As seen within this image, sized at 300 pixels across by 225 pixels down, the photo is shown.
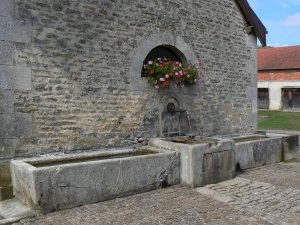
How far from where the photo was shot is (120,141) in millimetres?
7285

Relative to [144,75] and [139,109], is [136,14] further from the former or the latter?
[139,109]

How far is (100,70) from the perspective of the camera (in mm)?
6875

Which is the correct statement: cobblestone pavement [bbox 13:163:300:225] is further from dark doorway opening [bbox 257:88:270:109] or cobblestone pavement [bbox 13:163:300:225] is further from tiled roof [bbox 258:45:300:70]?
dark doorway opening [bbox 257:88:270:109]

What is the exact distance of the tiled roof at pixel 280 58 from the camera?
3016cm

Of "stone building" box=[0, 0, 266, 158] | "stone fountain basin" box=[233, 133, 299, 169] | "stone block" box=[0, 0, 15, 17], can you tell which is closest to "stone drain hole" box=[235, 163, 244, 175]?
"stone fountain basin" box=[233, 133, 299, 169]

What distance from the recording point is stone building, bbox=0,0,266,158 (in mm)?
5836

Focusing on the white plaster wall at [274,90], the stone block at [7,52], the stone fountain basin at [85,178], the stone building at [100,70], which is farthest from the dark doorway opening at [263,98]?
the stone block at [7,52]

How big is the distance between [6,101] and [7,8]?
57.8 inches

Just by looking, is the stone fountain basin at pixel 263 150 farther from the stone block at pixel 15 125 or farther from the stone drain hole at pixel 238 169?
the stone block at pixel 15 125

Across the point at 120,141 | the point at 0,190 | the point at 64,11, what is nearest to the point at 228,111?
the point at 120,141

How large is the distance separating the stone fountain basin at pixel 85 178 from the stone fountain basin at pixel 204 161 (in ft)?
0.66

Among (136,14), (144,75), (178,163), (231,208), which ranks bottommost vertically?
(231,208)

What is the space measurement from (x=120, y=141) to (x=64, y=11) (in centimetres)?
270

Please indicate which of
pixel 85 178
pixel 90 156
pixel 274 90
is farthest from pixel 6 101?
pixel 274 90
